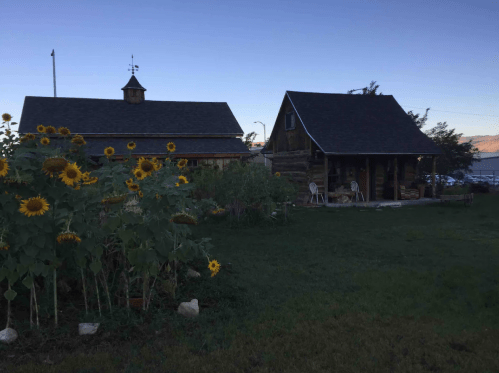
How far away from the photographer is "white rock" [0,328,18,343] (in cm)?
386

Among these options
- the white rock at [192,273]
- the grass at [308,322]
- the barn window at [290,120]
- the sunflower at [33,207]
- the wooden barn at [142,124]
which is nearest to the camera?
the sunflower at [33,207]

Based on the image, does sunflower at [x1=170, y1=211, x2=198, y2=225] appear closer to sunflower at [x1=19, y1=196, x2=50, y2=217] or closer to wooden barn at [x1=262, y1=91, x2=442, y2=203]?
sunflower at [x1=19, y1=196, x2=50, y2=217]

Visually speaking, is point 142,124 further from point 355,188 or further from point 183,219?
point 183,219

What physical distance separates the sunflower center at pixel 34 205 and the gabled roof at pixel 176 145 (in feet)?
62.1

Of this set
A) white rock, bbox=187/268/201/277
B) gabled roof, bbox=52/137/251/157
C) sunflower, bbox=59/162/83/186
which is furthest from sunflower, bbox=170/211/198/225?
gabled roof, bbox=52/137/251/157

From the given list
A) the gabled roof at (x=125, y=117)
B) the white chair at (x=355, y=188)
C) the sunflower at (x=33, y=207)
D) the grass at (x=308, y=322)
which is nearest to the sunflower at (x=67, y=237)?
the sunflower at (x=33, y=207)

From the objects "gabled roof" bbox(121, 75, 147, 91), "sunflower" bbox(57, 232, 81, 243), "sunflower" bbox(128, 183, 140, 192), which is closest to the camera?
"sunflower" bbox(57, 232, 81, 243)

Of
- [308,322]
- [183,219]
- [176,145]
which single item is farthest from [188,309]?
[176,145]

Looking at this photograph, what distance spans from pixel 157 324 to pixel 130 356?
63 centimetres

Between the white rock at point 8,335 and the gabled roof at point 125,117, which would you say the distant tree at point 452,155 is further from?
the white rock at point 8,335

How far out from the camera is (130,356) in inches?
150

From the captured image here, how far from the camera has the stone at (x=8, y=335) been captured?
386cm

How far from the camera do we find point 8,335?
12.8 feet

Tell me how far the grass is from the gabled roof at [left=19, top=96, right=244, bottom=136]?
18.4 m
